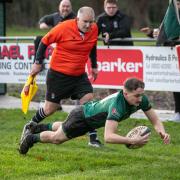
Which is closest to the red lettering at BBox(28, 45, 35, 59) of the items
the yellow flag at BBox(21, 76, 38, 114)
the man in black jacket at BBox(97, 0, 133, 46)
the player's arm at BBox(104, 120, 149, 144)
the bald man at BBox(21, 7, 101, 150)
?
the man in black jacket at BBox(97, 0, 133, 46)

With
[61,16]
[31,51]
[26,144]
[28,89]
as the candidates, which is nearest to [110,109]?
[26,144]

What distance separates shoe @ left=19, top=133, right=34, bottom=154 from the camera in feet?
35.0

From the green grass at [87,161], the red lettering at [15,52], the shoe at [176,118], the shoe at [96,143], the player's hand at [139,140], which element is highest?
the player's hand at [139,140]

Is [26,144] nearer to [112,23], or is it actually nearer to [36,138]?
[36,138]

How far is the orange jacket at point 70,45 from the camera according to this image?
11688 mm

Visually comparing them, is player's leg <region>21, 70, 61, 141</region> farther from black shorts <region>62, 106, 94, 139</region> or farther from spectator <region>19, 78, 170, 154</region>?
black shorts <region>62, 106, 94, 139</region>

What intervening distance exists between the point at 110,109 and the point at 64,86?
2461 mm

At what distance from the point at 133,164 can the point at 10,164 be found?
1595 mm

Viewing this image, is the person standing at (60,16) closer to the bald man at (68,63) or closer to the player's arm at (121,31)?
the player's arm at (121,31)

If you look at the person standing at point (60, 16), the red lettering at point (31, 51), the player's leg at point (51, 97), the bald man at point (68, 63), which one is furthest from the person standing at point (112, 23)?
the player's leg at point (51, 97)

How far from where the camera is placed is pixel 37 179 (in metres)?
9.23

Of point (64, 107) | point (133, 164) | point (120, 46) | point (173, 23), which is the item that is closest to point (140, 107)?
point (133, 164)

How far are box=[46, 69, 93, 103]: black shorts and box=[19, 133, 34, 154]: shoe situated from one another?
4.24 feet

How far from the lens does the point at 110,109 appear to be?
9.56 m
